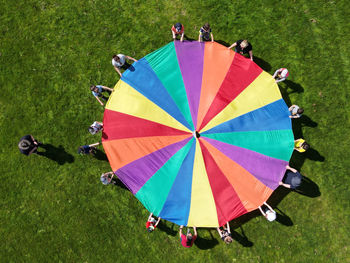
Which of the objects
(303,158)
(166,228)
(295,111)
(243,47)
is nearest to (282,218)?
(303,158)

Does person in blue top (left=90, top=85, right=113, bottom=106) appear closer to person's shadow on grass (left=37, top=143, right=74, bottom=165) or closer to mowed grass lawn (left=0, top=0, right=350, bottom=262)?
mowed grass lawn (left=0, top=0, right=350, bottom=262)

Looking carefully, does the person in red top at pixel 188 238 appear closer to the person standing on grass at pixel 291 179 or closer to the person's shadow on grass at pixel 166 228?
the person's shadow on grass at pixel 166 228

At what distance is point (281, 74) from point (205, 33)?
93.7 inches

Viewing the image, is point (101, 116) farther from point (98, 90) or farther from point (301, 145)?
point (301, 145)

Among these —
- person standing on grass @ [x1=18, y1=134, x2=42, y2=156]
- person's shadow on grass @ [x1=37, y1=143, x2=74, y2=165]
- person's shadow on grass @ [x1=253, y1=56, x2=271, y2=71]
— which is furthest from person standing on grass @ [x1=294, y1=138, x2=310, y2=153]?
person standing on grass @ [x1=18, y1=134, x2=42, y2=156]

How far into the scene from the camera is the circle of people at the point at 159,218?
595cm

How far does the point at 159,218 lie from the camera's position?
6.32 metres

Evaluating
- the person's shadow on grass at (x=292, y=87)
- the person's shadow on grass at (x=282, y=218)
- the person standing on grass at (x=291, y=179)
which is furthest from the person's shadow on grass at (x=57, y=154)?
the person's shadow on grass at (x=292, y=87)

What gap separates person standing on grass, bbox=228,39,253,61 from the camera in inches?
243

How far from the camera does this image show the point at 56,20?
7.22 metres

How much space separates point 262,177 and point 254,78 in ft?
8.54

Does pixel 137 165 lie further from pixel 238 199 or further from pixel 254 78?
pixel 254 78

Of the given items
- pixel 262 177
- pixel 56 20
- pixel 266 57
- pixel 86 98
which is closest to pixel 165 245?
pixel 262 177

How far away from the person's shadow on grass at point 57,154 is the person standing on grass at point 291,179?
A: 606cm
